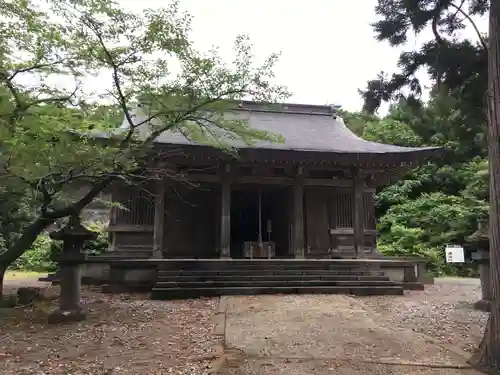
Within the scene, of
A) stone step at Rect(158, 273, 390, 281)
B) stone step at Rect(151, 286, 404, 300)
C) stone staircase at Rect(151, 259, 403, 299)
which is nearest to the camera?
stone step at Rect(151, 286, 404, 300)

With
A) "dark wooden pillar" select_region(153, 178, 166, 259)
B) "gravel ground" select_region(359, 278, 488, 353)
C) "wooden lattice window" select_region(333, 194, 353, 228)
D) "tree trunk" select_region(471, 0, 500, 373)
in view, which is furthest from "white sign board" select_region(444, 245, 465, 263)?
"dark wooden pillar" select_region(153, 178, 166, 259)

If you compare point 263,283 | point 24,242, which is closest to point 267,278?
point 263,283

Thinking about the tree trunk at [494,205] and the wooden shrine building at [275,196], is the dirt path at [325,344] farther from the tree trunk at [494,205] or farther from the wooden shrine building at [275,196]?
the wooden shrine building at [275,196]

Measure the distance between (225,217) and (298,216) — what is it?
2083 millimetres

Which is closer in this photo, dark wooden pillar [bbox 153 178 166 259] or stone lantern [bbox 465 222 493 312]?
stone lantern [bbox 465 222 493 312]

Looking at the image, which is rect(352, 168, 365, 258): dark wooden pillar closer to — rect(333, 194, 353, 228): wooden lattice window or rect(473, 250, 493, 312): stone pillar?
rect(333, 194, 353, 228): wooden lattice window

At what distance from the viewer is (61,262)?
7.43 meters

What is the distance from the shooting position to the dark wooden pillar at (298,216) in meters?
11.9

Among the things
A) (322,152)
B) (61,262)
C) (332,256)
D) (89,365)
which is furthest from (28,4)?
(332,256)

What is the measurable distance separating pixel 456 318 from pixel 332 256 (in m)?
5.96

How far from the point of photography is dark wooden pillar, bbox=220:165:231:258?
11453 mm

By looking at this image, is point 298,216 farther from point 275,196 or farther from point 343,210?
point 275,196

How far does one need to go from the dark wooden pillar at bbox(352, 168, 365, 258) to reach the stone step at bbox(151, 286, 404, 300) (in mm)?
2106

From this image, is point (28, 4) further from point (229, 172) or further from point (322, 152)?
point (322, 152)
